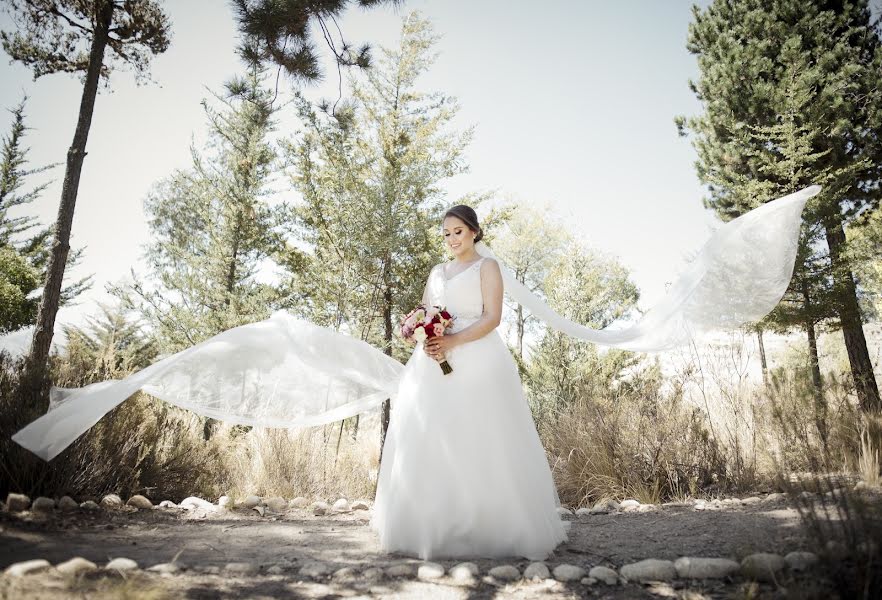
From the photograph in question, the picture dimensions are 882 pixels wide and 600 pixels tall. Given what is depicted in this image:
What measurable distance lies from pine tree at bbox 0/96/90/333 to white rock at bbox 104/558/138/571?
14952 mm

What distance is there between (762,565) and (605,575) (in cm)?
74

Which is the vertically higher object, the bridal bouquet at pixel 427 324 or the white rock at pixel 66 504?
the bridal bouquet at pixel 427 324

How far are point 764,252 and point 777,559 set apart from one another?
97.1 inches

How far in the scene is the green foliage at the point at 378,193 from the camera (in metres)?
8.49

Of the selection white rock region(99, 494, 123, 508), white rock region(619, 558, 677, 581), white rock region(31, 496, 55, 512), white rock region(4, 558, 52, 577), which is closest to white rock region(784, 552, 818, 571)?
white rock region(619, 558, 677, 581)

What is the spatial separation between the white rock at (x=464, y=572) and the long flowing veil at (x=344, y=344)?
5.93ft

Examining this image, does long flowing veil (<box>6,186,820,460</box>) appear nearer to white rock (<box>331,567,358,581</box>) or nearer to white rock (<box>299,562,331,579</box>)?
white rock (<box>299,562,331,579</box>)

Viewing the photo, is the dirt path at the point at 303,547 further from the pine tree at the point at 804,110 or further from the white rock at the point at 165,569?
the pine tree at the point at 804,110

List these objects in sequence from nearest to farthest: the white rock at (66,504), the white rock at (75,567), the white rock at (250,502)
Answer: the white rock at (75,567), the white rock at (66,504), the white rock at (250,502)

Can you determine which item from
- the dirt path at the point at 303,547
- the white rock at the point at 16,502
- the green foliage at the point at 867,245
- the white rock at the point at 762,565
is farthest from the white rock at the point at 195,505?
the green foliage at the point at 867,245

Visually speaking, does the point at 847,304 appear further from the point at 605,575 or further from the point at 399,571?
the point at 399,571

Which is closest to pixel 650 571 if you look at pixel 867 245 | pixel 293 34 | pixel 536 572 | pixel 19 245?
pixel 536 572

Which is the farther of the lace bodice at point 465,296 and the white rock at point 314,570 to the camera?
the lace bodice at point 465,296

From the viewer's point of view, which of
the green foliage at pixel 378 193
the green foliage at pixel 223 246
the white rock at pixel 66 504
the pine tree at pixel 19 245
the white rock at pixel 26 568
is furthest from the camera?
the pine tree at pixel 19 245
